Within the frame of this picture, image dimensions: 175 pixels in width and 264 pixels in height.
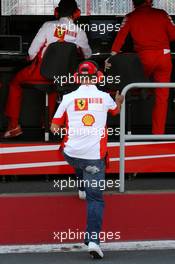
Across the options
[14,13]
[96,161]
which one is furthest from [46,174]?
[14,13]

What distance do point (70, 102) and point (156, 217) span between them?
1.33 metres

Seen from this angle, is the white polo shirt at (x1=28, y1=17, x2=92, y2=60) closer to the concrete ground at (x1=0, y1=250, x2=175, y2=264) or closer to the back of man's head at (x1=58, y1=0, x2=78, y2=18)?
the back of man's head at (x1=58, y1=0, x2=78, y2=18)

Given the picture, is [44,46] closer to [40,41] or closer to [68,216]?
[40,41]

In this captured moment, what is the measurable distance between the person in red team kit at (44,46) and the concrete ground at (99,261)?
1759 mm

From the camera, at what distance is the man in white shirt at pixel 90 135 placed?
5.43 meters

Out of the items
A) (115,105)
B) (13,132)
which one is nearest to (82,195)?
(115,105)

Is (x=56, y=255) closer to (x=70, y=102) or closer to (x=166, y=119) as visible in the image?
(x=70, y=102)

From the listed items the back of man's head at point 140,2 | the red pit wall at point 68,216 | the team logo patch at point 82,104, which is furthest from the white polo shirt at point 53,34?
the red pit wall at point 68,216

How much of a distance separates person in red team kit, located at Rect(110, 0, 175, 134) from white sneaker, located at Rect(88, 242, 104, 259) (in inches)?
71.3

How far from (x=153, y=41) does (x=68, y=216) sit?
2.03 m

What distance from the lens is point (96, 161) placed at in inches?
214

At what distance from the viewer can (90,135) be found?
5430 mm

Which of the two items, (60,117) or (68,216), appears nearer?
(60,117)

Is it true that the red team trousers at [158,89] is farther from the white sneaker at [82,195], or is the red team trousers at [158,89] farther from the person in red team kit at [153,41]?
the white sneaker at [82,195]
